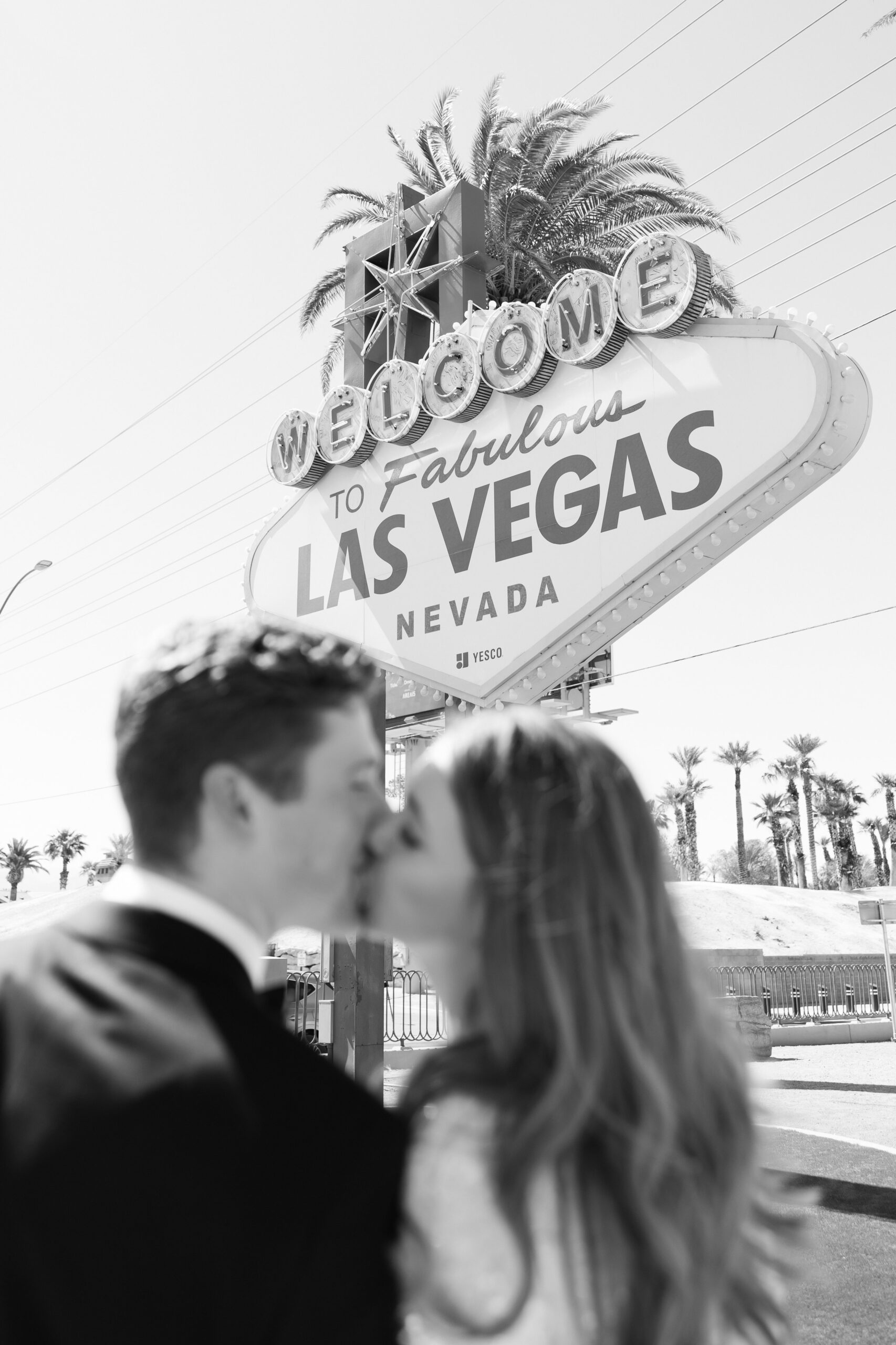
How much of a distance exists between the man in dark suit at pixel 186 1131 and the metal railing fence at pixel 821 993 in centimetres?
2516

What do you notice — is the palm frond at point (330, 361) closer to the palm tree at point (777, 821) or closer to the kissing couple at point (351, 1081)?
the kissing couple at point (351, 1081)

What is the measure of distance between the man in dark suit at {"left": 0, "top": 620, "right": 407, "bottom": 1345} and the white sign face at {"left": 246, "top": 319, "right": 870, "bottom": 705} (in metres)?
8.02

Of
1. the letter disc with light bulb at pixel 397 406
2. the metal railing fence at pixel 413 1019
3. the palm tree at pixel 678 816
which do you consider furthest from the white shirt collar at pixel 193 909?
the palm tree at pixel 678 816

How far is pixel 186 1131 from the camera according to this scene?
3.76 ft

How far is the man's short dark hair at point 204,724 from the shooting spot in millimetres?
1439

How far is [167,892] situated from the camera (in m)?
1.40

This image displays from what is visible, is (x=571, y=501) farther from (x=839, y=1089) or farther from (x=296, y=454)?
(x=839, y=1089)

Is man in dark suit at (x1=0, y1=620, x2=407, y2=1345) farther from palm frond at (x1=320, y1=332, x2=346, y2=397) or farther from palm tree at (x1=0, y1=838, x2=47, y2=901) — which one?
palm tree at (x1=0, y1=838, x2=47, y2=901)

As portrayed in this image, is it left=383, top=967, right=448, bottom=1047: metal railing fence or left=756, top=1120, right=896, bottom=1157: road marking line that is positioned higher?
left=383, top=967, right=448, bottom=1047: metal railing fence

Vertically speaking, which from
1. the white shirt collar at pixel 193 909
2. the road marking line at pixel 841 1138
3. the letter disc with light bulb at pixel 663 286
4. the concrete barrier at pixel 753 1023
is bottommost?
A: the road marking line at pixel 841 1138

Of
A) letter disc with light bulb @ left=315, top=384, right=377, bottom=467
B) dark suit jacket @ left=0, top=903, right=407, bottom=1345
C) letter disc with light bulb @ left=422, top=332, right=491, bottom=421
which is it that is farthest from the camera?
letter disc with light bulb @ left=315, top=384, right=377, bottom=467

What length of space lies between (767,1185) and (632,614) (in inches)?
325

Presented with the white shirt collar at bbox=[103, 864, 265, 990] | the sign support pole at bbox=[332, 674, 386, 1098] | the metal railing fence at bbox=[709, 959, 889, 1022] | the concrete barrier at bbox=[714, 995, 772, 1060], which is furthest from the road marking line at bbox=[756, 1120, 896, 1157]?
the metal railing fence at bbox=[709, 959, 889, 1022]

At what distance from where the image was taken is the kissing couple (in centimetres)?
115
